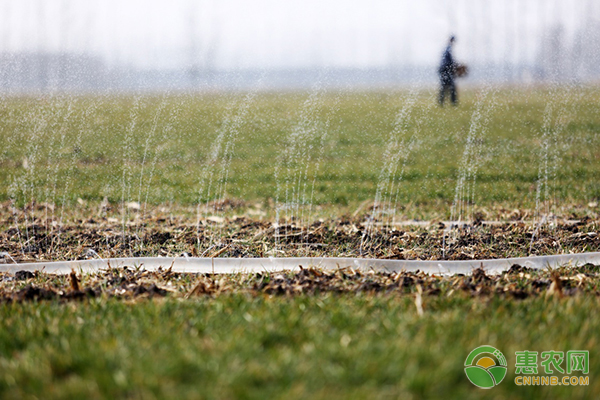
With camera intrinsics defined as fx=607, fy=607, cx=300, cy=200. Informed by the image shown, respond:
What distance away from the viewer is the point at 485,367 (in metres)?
2.38

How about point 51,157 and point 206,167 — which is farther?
point 51,157

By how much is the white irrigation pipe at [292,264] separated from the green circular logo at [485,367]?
1483 millimetres

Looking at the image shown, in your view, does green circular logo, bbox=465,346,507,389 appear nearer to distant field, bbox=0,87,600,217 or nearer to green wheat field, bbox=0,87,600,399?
green wheat field, bbox=0,87,600,399

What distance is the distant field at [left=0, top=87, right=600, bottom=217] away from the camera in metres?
7.68

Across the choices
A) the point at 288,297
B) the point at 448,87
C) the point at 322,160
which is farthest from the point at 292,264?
the point at 448,87

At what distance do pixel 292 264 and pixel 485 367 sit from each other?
1.91 metres

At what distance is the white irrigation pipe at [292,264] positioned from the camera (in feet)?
13.2

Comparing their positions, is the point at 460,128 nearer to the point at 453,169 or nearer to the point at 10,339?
the point at 453,169

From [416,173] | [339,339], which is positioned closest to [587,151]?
[416,173]

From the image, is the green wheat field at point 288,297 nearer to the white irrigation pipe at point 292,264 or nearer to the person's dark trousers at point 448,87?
the white irrigation pipe at point 292,264

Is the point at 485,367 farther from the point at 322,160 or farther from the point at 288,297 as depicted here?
the point at 322,160

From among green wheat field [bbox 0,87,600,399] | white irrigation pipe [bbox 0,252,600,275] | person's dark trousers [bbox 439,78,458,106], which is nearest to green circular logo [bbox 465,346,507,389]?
green wheat field [bbox 0,87,600,399]

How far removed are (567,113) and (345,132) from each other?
8508mm

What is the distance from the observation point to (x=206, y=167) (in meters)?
10.8
